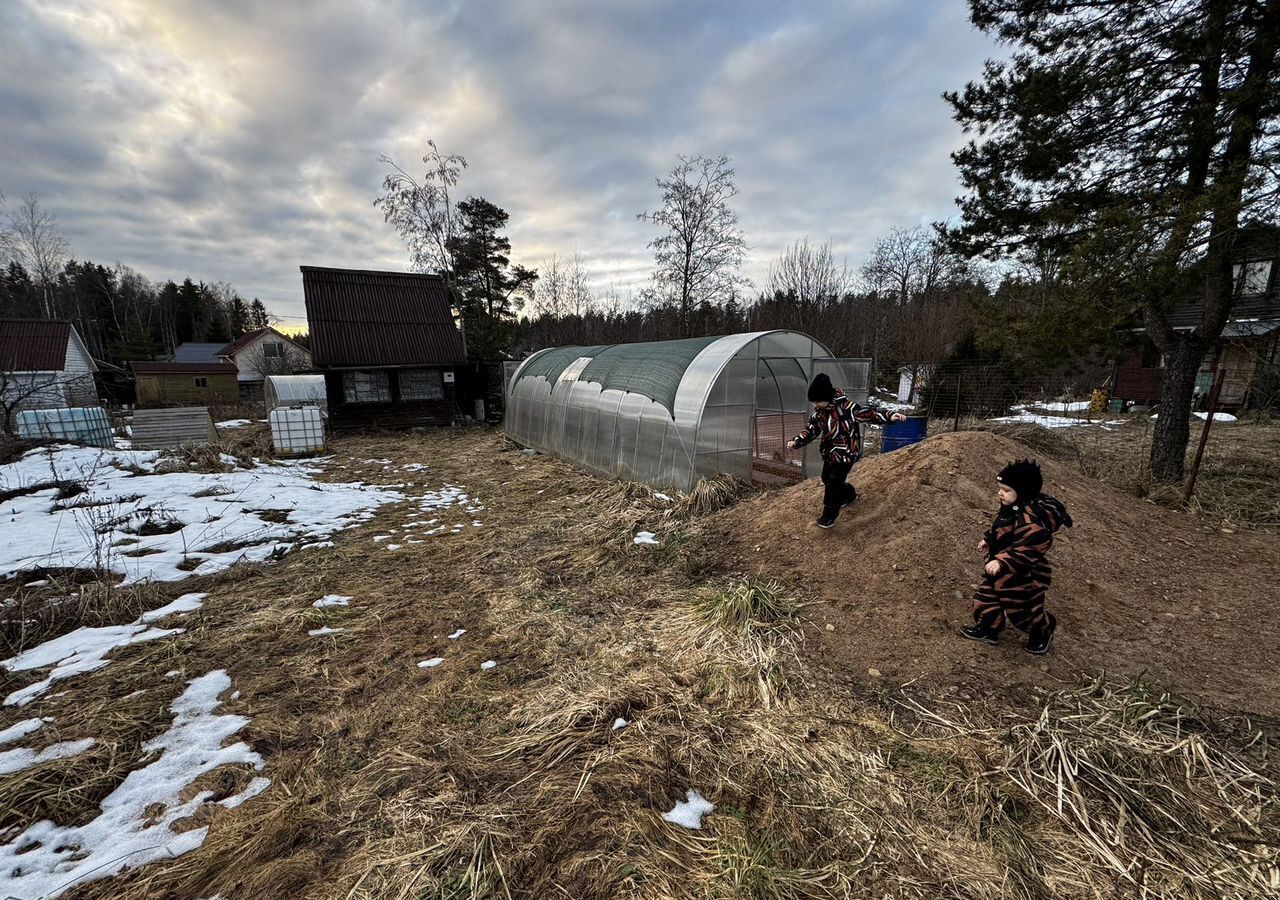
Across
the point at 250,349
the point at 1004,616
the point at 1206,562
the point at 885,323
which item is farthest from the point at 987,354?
the point at 250,349

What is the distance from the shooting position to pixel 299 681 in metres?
3.66

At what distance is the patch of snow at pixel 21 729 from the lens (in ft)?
9.85

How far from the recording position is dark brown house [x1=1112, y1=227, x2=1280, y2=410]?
5.76m

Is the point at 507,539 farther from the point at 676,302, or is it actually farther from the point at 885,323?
the point at 885,323

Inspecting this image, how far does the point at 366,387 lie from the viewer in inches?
689

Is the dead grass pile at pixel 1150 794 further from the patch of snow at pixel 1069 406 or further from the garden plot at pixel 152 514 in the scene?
the patch of snow at pixel 1069 406

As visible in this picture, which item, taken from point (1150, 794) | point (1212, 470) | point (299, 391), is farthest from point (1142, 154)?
point (299, 391)

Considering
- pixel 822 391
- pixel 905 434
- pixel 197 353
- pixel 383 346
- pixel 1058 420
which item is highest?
pixel 197 353

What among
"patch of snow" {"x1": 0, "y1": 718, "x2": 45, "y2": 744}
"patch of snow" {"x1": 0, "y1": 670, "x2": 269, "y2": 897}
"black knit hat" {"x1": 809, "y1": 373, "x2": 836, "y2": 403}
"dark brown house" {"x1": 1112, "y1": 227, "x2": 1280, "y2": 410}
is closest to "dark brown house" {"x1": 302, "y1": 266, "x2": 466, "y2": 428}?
"patch of snow" {"x1": 0, "y1": 718, "x2": 45, "y2": 744}

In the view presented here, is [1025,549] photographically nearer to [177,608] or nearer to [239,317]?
[177,608]

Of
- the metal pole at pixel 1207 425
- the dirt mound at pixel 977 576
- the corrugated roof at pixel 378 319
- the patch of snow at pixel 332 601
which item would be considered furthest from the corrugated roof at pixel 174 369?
the metal pole at pixel 1207 425

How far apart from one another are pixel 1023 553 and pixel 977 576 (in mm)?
1173

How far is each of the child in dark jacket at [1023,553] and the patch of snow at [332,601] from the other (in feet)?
18.9

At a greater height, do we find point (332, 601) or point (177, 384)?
point (177, 384)
